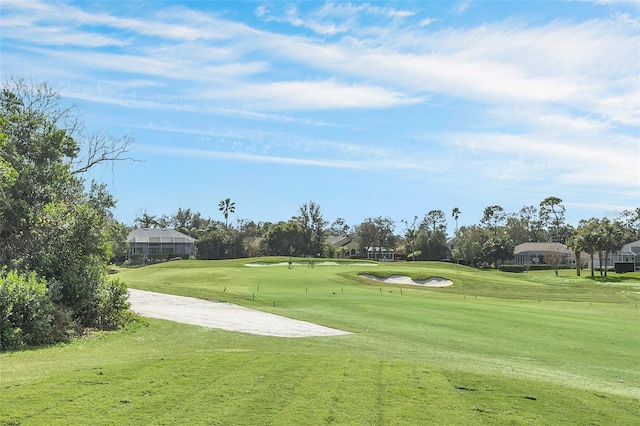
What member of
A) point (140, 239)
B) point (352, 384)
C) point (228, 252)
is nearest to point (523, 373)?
point (352, 384)

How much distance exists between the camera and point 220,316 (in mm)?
23453

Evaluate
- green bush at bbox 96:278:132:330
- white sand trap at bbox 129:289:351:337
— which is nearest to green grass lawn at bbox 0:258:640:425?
green bush at bbox 96:278:132:330

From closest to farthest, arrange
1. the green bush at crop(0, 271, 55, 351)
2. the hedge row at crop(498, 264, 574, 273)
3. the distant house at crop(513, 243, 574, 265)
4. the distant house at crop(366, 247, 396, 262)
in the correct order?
the green bush at crop(0, 271, 55, 351)
the hedge row at crop(498, 264, 574, 273)
the distant house at crop(513, 243, 574, 265)
the distant house at crop(366, 247, 396, 262)

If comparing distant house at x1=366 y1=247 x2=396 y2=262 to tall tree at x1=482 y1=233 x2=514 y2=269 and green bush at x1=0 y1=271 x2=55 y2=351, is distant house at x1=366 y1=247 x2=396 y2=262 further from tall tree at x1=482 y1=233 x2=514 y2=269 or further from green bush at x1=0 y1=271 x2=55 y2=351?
green bush at x1=0 y1=271 x2=55 y2=351

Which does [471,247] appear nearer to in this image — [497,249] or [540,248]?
[497,249]

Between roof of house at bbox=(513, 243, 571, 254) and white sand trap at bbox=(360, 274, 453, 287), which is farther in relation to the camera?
roof of house at bbox=(513, 243, 571, 254)

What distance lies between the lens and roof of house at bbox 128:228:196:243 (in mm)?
106500

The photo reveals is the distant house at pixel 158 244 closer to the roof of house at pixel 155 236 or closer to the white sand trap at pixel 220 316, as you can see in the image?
the roof of house at pixel 155 236

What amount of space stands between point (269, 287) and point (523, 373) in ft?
106

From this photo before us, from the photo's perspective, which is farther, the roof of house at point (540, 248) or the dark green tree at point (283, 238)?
the roof of house at point (540, 248)

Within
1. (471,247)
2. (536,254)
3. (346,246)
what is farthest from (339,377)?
(346,246)

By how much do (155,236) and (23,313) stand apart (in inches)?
3856

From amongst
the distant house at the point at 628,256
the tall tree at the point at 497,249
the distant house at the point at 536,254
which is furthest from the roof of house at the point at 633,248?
the tall tree at the point at 497,249

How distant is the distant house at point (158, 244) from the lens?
10519 cm
